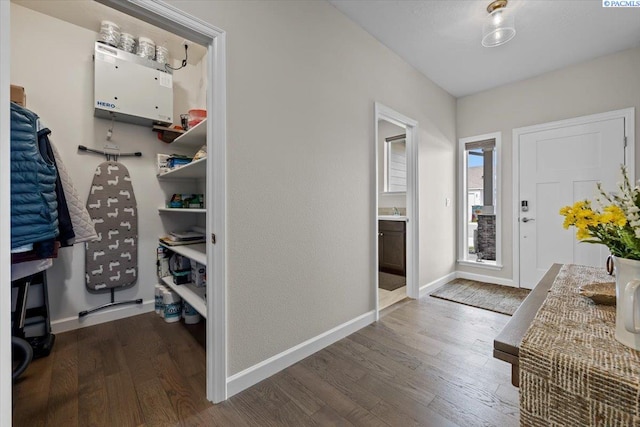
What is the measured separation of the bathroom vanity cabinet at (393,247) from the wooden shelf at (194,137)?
276 cm

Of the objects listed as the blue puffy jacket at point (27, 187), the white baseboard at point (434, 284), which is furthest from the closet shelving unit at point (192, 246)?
the white baseboard at point (434, 284)

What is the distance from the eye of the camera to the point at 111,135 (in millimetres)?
2480

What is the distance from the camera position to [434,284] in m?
3.32

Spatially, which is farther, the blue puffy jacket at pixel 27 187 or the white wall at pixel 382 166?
the white wall at pixel 382 166

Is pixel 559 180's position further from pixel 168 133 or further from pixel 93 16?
pixel 93 16

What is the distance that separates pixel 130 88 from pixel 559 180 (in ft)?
15.1

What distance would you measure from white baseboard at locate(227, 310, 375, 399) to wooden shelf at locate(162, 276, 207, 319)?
0.51 m

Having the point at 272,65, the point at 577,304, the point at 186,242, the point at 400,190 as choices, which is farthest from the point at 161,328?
the point at 400,190

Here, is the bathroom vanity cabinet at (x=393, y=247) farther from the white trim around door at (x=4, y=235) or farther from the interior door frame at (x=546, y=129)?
the white trim around door at (x=4, y=235)

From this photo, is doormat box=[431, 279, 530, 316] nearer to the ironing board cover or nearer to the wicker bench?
the wicker bench

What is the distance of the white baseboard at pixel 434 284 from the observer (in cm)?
310

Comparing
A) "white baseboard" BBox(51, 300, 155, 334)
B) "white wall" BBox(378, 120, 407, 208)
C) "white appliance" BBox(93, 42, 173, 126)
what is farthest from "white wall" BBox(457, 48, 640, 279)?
"white baseboard" BBox(51, 300, 155, 334)

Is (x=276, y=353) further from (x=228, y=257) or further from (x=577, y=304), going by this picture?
(x=577, y=304)

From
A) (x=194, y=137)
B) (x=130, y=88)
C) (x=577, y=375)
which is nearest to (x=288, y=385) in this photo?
(x=577, y=375)
